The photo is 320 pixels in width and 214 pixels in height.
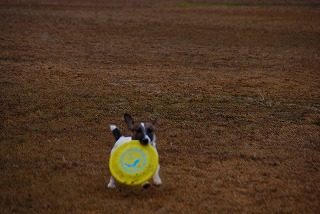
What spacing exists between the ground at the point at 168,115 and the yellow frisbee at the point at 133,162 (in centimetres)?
32

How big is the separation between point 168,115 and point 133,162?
171 inches

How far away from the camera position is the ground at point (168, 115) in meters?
6.86

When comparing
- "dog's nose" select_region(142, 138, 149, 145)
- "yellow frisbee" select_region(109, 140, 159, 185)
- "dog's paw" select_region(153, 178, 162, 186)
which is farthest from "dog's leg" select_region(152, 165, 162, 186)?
"dog's nose" select_region(142, 138, 149, 145)

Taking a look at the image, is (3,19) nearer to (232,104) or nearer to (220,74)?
(220,74)

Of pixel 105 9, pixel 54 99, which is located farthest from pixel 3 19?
pixel 54 99

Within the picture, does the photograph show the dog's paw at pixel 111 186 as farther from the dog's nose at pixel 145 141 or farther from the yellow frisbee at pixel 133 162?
the dog's nose at pixel 145 141

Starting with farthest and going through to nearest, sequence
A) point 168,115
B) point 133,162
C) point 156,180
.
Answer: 1. point 168,115
2. point 156,180
3. point 133,162

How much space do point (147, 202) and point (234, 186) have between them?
4.98ft

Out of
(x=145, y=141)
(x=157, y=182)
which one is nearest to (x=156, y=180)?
(x=157, y=182)

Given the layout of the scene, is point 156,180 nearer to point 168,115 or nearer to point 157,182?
point 157,182

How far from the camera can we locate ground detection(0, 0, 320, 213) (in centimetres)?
686

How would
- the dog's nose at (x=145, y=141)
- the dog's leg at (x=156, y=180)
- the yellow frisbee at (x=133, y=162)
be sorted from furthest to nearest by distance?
1. the dog's leg at (x=156, y=180)
2. the dog's nose at (x=145, y=141)
3. the yellow frisbee at (x=133, y=162)

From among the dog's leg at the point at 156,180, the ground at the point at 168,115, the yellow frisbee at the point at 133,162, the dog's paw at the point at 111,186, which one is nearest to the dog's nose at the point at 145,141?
the yellow frisbee at the point at 133,162

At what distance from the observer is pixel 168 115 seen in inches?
436
